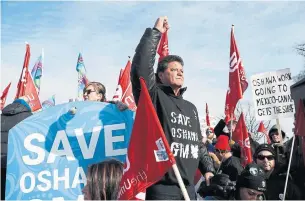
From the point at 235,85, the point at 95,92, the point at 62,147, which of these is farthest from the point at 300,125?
the point at 235,85

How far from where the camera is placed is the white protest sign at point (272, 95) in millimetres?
6496

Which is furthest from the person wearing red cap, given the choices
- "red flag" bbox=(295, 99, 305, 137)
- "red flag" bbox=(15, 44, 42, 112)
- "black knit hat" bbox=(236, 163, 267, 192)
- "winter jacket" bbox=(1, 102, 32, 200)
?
"red flag" bbox=(15, 44, 42, 112)

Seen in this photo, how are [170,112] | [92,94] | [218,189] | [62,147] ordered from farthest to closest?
[92,94] < [218,189] < [62,147] < [170,112]

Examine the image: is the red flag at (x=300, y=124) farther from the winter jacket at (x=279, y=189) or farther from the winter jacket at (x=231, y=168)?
the winter jacket at (x=231, y=168)

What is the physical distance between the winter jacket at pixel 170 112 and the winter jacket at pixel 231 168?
250 centimetres

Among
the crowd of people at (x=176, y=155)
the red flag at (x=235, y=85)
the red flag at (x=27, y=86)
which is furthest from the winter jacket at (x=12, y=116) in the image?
the red flag at (x=235, y=85)

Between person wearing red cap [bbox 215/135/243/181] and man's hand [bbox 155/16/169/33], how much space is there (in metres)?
2.83

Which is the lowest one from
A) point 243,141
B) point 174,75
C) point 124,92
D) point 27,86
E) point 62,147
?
point 62,147

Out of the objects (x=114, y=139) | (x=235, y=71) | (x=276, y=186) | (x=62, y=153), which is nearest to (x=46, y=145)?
(x=62, y=153)

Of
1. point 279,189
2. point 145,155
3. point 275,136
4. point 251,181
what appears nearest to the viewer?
point 145,155

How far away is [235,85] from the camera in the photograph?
8.03 metres

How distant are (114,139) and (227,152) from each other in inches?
133

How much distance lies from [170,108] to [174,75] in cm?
24

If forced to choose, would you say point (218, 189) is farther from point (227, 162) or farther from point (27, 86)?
point (27, 86)
